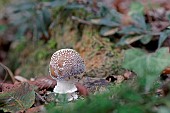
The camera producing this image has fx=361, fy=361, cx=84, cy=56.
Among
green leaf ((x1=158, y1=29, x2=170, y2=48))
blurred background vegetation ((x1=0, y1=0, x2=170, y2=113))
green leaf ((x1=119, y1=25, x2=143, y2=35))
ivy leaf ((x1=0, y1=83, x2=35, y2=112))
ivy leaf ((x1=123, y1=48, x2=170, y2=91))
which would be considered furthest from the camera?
green leaf ((x1=119, y1=25, x2=143, y2=35))

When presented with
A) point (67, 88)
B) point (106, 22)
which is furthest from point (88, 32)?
point (67, 88)

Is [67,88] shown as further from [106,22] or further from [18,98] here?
[106,22]

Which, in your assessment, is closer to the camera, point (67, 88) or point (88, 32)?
point (67, 88)

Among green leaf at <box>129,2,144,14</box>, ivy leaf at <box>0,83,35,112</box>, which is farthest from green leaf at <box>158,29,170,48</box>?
ivy leaf at <box>0,83,35,112</box>

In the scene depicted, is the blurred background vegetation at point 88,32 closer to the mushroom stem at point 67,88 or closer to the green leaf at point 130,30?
the green leaf at point 130,30

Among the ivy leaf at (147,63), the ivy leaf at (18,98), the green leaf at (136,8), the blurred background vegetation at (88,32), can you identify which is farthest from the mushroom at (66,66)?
the green leaf at (136,8)

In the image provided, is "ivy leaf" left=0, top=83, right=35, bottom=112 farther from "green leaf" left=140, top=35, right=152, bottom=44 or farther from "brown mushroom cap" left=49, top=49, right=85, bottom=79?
"green leaf" left=140, top=35, right=152, bottom=44
